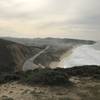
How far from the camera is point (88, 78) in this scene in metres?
20.4

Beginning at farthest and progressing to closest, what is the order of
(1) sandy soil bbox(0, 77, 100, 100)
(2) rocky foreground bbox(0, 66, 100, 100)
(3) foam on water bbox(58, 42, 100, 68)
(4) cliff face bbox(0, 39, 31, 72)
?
(3) foam on water bbox(58, 42, 100, 68)
(4) cliff face bbox(0, 39, 31, 72)
(2) rocky foreground bbox(0, 66, 100, 100)
(1) sandy soil bbox(0, 77, 100, 100)

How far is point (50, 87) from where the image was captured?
17016mm

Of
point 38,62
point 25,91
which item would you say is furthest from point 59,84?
point 38,62

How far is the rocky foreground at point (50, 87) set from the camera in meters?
15.2

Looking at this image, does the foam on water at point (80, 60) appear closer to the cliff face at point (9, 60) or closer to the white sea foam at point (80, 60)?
the white sea foam at point (80, 60)

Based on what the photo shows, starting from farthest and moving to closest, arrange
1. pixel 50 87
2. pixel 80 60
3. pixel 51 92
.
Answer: pixel 80 60 < pixel 50 87 < pixel 51 92

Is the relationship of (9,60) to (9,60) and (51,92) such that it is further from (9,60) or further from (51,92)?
(51,92)

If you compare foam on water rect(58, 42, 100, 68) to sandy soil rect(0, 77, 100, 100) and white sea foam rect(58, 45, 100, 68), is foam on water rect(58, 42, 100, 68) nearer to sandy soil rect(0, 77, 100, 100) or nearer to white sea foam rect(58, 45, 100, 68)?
white sea foam rect(58, 45, 100, 68)

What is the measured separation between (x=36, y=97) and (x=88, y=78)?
21.3 feet

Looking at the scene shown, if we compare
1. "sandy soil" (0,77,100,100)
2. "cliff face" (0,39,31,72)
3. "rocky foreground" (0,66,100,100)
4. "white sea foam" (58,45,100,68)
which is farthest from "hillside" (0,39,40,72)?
"sandy soil" (0,77,100,100)

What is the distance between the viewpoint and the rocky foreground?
15.2m

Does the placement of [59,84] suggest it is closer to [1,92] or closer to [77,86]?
[77,86]

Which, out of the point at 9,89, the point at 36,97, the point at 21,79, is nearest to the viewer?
the point at 36,97

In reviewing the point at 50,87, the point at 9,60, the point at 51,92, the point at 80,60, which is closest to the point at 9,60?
the point at 9,60
